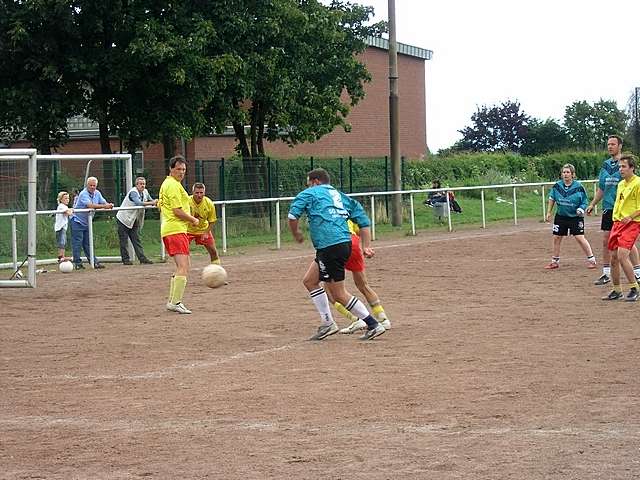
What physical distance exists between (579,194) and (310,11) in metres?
18.0

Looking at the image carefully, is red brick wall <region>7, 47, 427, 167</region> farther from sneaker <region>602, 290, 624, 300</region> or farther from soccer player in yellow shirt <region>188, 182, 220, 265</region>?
sneaker <region>602, 290, 624, 300</region>

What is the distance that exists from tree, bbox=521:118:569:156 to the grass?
3351 centimetres

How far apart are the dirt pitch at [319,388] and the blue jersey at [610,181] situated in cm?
128

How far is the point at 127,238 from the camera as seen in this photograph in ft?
75.9

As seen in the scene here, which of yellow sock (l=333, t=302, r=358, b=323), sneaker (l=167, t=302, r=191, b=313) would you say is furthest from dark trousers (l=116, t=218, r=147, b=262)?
yellow sock (l=333, t=302, r=358, b=323)

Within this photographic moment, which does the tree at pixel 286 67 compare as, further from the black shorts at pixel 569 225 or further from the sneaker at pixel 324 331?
the sneaker at pixel 324 331

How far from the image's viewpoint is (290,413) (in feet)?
27.0

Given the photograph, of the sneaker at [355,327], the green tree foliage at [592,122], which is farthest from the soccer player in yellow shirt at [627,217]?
the green tree foliage at [592,122]

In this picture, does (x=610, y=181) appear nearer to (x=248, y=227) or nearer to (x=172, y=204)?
(x=172, y=204)

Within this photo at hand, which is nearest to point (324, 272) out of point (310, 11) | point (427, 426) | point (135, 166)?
point (427, 426)

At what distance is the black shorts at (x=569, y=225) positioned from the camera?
19.4m

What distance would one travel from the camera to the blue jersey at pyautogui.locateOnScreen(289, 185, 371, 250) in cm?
1198

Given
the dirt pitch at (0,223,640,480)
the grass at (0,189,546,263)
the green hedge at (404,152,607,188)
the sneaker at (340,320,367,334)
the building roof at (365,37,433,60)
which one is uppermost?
the building roof at (365,37,433,60)

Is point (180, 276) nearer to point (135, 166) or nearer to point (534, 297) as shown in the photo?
point (534, 297)
